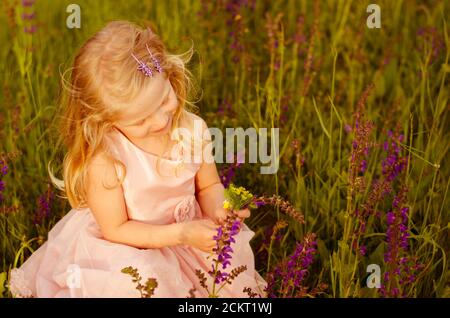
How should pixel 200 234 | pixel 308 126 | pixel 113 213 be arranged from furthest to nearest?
pixel 308 126 → pixel 113 213 → pixel 200 234

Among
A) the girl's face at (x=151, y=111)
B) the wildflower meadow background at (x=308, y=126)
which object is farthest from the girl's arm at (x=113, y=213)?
the wildflower meadow background at (x=308, y=126)

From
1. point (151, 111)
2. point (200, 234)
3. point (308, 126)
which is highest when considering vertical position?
point (151, 111)

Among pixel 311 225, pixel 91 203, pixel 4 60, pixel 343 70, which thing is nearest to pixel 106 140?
pixel 91 203

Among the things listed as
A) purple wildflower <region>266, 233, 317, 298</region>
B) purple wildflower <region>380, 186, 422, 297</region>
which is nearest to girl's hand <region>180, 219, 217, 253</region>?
purple wildflower <region>266, 233, 317, 298</region>

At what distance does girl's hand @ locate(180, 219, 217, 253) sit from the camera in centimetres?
180

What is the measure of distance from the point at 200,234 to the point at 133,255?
0.20m

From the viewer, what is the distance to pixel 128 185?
1969 mm

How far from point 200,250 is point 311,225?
1.60 ft

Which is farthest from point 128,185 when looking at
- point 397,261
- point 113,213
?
point 397,261

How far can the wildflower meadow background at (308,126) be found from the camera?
6.66 feet

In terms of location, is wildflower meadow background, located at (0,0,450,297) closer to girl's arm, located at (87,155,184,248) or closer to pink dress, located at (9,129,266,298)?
pink dress, located at (9,129,266,298)

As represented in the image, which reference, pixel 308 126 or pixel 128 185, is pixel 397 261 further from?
pixel 308 126

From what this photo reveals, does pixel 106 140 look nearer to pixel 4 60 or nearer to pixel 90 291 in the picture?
pixel 90 291

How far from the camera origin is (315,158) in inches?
97.3
